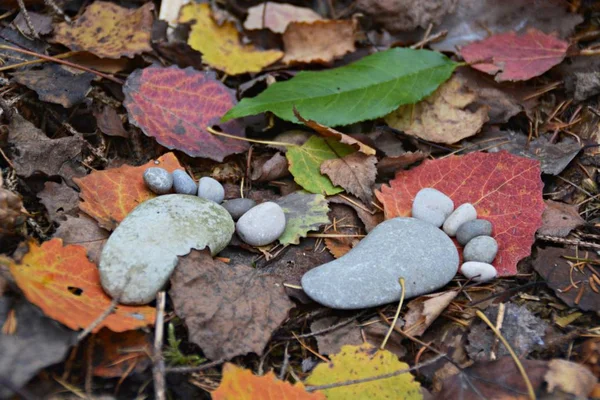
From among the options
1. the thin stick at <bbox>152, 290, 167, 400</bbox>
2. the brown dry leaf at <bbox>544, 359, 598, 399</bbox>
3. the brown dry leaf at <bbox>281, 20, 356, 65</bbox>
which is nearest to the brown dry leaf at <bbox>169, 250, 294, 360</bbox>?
the thin stick at <bbox>152, 290, 167, 400</bbox>

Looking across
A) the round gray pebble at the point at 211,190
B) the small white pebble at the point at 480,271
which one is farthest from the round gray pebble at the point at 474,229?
the round gray pebble at the point at 211,190

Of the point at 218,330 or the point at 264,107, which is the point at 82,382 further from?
the point at 264,107

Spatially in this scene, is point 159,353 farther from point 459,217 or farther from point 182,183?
point 459,217

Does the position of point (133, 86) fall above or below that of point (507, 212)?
above

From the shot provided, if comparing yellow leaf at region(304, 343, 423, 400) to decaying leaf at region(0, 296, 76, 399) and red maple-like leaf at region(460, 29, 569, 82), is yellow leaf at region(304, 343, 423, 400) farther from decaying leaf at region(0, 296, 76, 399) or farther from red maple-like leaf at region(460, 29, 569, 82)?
red maple-like leaf at region(460, 29, 569, 82)

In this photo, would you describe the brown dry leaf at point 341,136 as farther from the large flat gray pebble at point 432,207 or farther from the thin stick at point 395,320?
the thin stick at point 395,320

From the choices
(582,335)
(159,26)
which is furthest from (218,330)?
(159,26)
